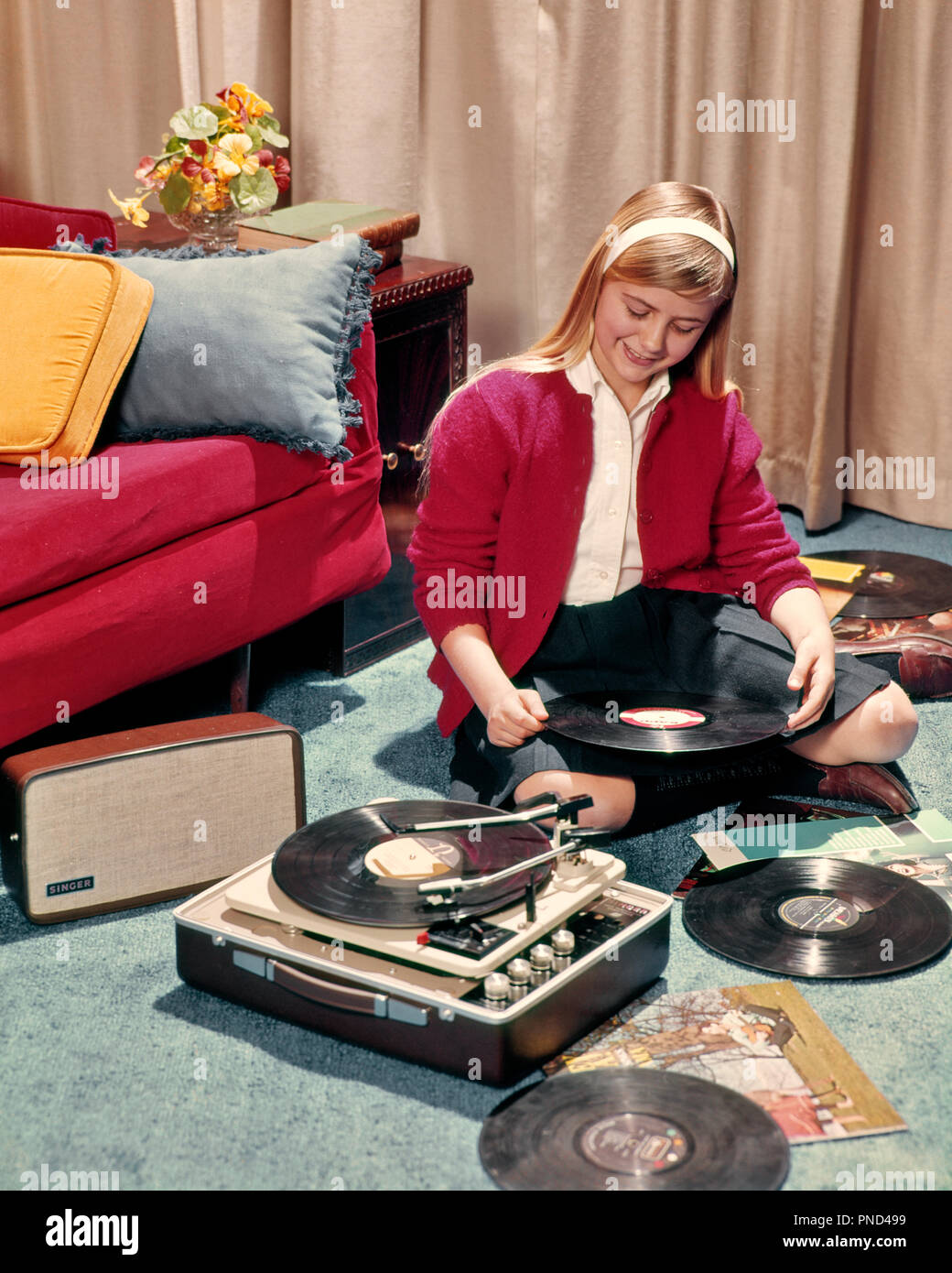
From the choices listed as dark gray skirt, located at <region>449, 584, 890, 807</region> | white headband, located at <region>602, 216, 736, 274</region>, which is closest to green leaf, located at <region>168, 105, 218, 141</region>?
white headband, located at <region>602, 216, 736, 274</region>

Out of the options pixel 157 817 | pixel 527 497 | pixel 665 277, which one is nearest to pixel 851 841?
pixel 527 497

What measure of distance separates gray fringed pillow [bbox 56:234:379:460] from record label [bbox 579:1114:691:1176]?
3.47ft

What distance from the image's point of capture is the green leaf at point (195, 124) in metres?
2.17

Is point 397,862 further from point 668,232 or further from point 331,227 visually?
point 331,227

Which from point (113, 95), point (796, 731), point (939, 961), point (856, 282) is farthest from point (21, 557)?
point (856, 282)

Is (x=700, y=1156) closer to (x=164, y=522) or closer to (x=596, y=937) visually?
(x=596, y=937)

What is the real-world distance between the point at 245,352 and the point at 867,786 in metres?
0.99

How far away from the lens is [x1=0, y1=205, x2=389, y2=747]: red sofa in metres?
1.67

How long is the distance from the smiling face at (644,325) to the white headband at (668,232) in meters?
0.04

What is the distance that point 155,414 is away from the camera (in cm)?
192

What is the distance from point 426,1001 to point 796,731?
59cm

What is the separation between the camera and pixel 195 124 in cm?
217

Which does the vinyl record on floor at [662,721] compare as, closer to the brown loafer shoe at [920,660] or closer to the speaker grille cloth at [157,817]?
the speaker grille cloth at [157,817]

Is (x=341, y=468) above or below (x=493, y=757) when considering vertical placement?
above
